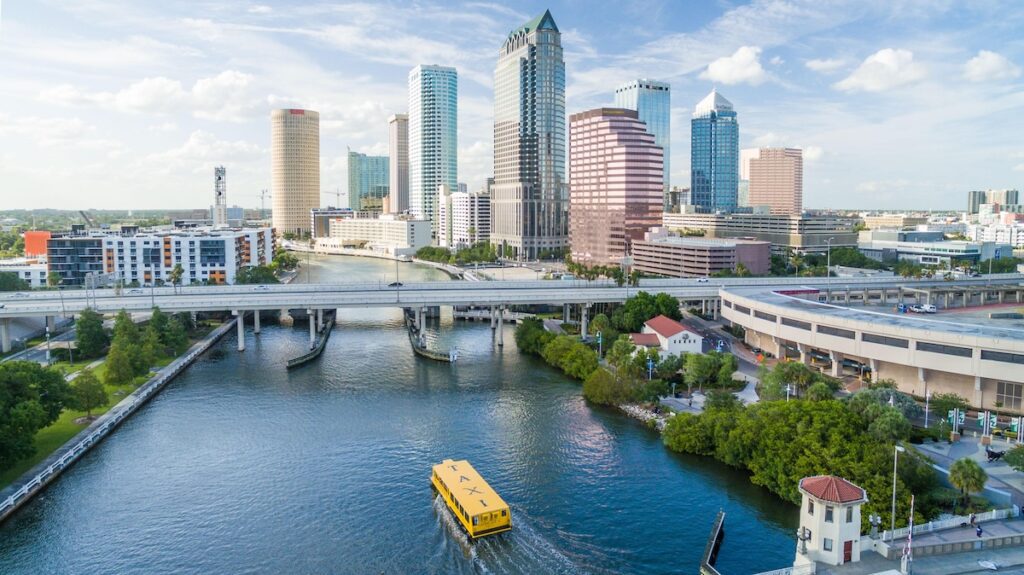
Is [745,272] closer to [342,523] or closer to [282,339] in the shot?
[282,339]

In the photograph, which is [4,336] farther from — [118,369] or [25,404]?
[25,404]

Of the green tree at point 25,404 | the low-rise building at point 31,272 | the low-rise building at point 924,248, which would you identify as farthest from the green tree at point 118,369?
the low-rise building at point 924,248

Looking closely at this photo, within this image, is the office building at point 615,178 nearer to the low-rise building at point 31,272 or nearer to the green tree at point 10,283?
the low-rise building at point 31,272

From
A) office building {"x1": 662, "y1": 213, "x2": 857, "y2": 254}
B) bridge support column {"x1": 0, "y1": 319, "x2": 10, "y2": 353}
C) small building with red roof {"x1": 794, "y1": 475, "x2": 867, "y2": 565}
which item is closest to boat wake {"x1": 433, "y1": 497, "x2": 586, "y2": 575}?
small building with red roof {"x1": 794, "y1": 475, "x2": 867, "y2": 565}

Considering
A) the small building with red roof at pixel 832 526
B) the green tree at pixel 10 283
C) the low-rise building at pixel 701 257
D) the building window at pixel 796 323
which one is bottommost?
the small building with red roof at pixel 832 526

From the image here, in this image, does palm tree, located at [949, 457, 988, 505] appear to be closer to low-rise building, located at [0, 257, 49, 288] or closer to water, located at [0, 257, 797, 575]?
water, located at [0, 257, 797, 575]

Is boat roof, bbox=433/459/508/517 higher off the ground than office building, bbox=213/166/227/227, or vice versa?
office building, bbox=213/166/227/227
